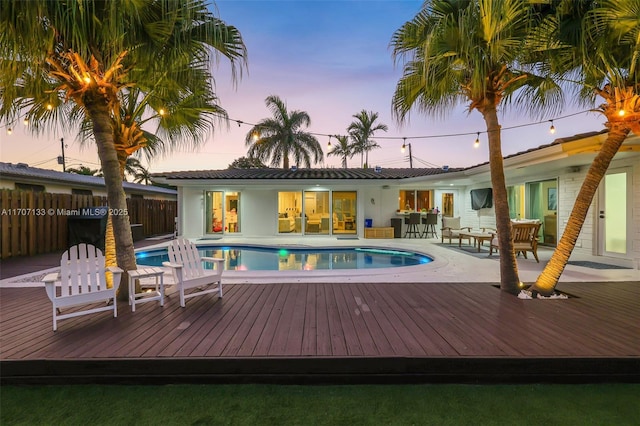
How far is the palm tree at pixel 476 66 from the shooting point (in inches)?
140

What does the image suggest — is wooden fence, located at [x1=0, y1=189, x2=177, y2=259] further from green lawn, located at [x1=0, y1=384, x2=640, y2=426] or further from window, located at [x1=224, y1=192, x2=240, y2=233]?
green lawn, located at [x1=0, y1=384, x2=640, y2=426]

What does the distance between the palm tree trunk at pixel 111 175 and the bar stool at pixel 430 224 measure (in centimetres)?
1090

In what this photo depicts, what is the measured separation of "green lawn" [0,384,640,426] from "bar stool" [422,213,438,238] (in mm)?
10056

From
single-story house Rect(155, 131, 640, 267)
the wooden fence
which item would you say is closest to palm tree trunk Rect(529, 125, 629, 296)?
single-story house Rect(155, 131, 640, 267)

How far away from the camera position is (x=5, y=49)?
10.1ft

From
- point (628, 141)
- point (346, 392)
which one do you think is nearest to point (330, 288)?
point (346, 392)

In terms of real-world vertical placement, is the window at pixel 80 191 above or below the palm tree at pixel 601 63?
below

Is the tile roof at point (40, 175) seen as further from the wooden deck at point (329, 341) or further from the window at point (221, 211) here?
the wooden deck at point (329, 341)

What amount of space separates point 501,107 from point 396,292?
370 centimetres

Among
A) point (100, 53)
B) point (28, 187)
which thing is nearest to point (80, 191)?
point (28, 187)

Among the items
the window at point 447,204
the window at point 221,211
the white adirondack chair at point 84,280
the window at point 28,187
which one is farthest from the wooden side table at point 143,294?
the window at point 447,204

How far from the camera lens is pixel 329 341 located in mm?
2809

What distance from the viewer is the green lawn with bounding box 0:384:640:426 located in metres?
2.07

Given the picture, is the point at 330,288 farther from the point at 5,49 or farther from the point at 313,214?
the point at 313,214
